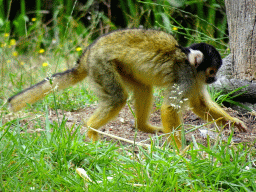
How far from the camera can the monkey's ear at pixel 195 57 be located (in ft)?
14.0

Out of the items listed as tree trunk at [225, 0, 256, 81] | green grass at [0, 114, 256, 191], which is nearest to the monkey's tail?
green grass at [0, 114, 256, 191]

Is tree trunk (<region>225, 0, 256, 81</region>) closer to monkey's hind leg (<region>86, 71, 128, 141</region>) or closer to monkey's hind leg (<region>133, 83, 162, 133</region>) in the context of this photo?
monkey's hind leg (<region>133, 83, 162, 133</region>)

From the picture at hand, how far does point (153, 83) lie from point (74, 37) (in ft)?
17.5

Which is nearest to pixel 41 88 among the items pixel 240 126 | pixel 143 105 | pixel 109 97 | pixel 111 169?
pixel 109 97

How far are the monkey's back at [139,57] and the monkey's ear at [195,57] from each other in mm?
143

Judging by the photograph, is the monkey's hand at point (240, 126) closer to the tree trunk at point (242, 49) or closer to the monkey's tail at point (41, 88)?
the tree trunk at point (242, 49)

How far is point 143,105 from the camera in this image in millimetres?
5070

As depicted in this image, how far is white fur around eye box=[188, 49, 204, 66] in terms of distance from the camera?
4273 millimetres

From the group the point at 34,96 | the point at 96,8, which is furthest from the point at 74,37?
the point at 34,96

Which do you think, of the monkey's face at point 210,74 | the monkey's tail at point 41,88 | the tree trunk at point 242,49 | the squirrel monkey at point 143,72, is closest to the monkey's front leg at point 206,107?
the squirrel monkey at point 143,72

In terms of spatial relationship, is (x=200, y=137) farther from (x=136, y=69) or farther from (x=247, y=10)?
(x=247, y=10)

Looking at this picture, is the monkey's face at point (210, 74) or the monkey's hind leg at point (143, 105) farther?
the monkey's hind leg at point (143, 105)

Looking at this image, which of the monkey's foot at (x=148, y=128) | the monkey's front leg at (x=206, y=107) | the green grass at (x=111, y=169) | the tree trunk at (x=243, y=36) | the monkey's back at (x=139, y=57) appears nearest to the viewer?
the green grass at (x=111, y=169)

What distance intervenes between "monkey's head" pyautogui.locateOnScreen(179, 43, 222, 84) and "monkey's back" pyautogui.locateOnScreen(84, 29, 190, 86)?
0.53 feet
